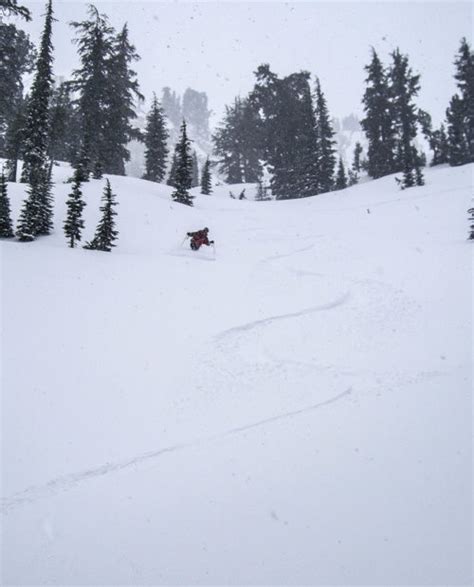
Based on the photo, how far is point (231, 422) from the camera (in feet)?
21.1

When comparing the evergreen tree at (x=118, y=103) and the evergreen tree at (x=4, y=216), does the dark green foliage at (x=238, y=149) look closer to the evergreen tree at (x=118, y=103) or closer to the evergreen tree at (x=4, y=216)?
the evergreen tree at (x=118, y=103)

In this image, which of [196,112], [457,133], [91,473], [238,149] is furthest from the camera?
Answer: [196,112]

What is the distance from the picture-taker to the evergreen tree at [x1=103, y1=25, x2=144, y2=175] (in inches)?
1163

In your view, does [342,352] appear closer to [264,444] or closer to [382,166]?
[264,444]

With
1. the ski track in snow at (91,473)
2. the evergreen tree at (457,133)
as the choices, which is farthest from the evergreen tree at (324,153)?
the ski track in snow at (91,473)

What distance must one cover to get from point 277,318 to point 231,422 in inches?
159

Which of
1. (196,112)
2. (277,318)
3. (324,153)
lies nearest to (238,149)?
(324,153)

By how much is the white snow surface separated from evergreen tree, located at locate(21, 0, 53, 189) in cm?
1178

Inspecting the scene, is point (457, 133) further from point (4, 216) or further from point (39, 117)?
point (4, 216)

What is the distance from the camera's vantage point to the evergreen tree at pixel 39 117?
69.8 feet

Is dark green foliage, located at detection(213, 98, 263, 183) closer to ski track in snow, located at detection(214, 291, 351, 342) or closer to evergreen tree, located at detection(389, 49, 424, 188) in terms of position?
evergreen tree, located at detection(389, 49, 424, 188)

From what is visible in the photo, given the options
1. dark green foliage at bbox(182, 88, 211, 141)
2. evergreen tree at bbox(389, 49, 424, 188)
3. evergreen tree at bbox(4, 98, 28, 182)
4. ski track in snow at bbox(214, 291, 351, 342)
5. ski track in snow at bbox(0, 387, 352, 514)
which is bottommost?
ski track in snow at bbox(0, 387, 352, 514)

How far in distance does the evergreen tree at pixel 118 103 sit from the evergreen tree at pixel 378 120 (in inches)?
967

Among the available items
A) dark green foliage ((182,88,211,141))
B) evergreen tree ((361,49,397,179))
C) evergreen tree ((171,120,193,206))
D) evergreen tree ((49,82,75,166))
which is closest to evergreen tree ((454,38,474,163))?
evergreen tree ((361,49,397,179))
